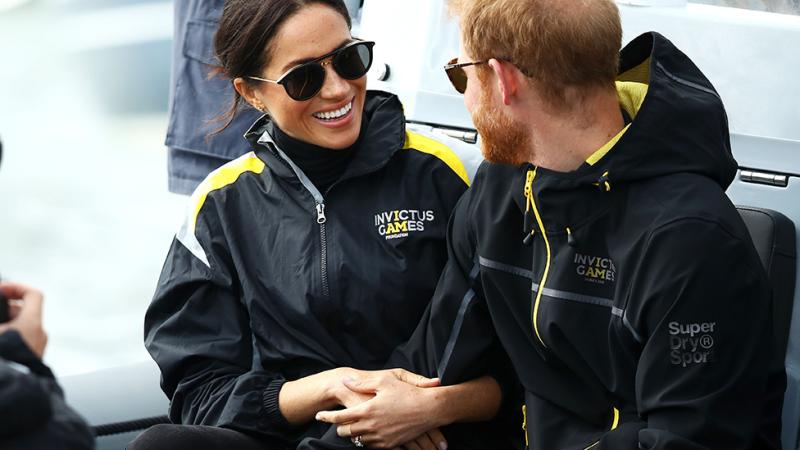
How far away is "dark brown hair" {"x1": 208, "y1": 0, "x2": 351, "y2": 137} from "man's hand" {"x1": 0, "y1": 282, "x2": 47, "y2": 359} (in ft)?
3.42

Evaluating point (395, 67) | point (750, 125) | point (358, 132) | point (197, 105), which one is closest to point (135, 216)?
point (197, 105)

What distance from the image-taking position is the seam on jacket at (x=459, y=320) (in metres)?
1.60

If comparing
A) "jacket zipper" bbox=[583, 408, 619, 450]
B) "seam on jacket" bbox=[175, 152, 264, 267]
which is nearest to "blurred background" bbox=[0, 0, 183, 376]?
"seam on jacket" bbox=[175, 152, 264, 267]

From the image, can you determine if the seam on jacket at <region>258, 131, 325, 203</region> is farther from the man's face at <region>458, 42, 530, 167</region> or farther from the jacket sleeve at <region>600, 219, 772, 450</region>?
the jacket sleeve at <region>600, 219, 772, 450</region>

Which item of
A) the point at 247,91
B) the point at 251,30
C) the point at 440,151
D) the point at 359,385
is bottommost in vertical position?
the point at 359,385

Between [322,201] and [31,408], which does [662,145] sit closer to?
[322,201]

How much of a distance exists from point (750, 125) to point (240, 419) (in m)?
1.25

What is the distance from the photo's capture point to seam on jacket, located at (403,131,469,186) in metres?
1.76

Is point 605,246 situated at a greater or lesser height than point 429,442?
greater

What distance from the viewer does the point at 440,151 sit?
1.77 meters

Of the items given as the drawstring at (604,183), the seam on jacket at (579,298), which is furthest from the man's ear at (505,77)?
the seam on jacket at (579,298)

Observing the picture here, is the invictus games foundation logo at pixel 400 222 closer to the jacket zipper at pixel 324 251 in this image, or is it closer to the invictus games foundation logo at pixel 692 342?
the jacket zipper at pixel 324 251

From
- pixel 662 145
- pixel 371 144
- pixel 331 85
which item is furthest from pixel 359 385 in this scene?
pixel 662 145

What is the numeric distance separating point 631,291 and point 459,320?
43 centimetres
